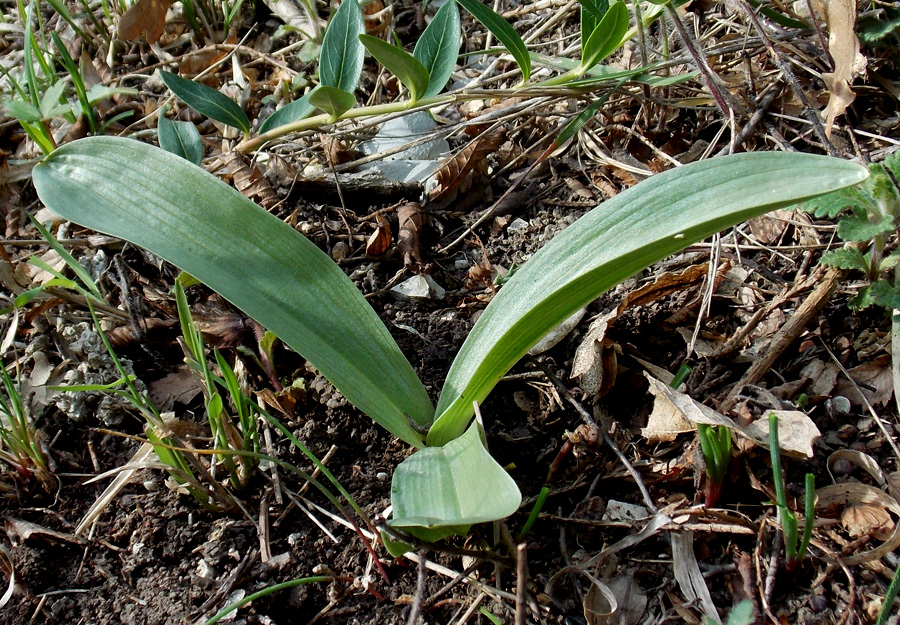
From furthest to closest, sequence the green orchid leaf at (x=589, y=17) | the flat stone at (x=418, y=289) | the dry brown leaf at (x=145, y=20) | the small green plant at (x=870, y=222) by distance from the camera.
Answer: the dry brown leaf at (x=145, y=20), the flat stone at (x=418, y=289), the green orchid leaf at (x=589, y=17), the small green plant at (x=870, y=222)

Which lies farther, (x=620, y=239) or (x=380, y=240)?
(x=380, y=240)

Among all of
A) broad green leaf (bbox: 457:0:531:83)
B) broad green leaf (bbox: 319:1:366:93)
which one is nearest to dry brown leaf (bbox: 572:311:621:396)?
broad green leaf (bbox: 457:0:531:83)

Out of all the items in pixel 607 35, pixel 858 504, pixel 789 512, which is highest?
pixel 607 35

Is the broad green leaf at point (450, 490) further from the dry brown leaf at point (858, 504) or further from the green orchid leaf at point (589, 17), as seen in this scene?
the green orchid leaf at point (589, 17)

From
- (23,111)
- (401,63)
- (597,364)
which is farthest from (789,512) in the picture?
(23,111)

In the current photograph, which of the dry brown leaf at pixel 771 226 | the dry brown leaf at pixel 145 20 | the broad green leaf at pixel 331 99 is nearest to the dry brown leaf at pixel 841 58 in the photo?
the dry brown leaf at pixel 771 226

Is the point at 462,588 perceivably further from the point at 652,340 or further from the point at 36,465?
the point at 36,465

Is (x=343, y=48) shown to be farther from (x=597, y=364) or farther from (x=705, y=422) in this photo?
(x=705, y=422)

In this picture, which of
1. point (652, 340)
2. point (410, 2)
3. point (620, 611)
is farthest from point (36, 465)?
point (410, 2)
